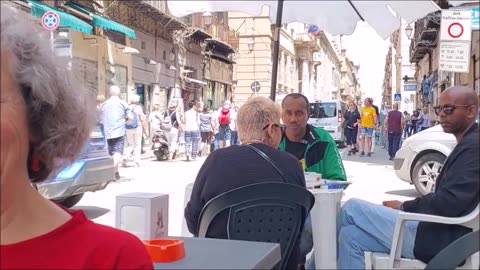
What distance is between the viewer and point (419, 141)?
9906 millimetres

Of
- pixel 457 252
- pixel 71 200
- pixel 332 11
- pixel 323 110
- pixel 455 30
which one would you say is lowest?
pixel 71 200

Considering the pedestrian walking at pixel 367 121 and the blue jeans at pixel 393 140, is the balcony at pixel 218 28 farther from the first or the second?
the blue jeans at pixel 393 140

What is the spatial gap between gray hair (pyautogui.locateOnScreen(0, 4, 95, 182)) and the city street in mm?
5265

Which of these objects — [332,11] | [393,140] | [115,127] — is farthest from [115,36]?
[332,11]

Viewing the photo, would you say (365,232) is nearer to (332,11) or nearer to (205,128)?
(332,11)

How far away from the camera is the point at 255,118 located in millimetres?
3596

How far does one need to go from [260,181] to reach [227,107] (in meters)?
16.8

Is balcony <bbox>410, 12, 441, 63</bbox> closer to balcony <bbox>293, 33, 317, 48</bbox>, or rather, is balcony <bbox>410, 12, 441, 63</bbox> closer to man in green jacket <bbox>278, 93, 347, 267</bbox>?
balcony <bbox>293, 33, 317, 48</bbox>

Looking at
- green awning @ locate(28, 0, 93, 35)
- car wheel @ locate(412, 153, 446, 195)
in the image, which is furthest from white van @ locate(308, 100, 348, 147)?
car wheel @ locate(412, 153, 446, 195)

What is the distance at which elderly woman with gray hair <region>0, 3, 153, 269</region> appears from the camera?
4.20 ft

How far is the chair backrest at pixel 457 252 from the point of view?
116 inches

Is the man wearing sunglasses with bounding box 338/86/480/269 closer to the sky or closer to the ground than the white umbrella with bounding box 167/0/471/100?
closer to the ground

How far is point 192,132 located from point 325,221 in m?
13.4

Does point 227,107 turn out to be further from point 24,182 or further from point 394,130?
point 24,182
